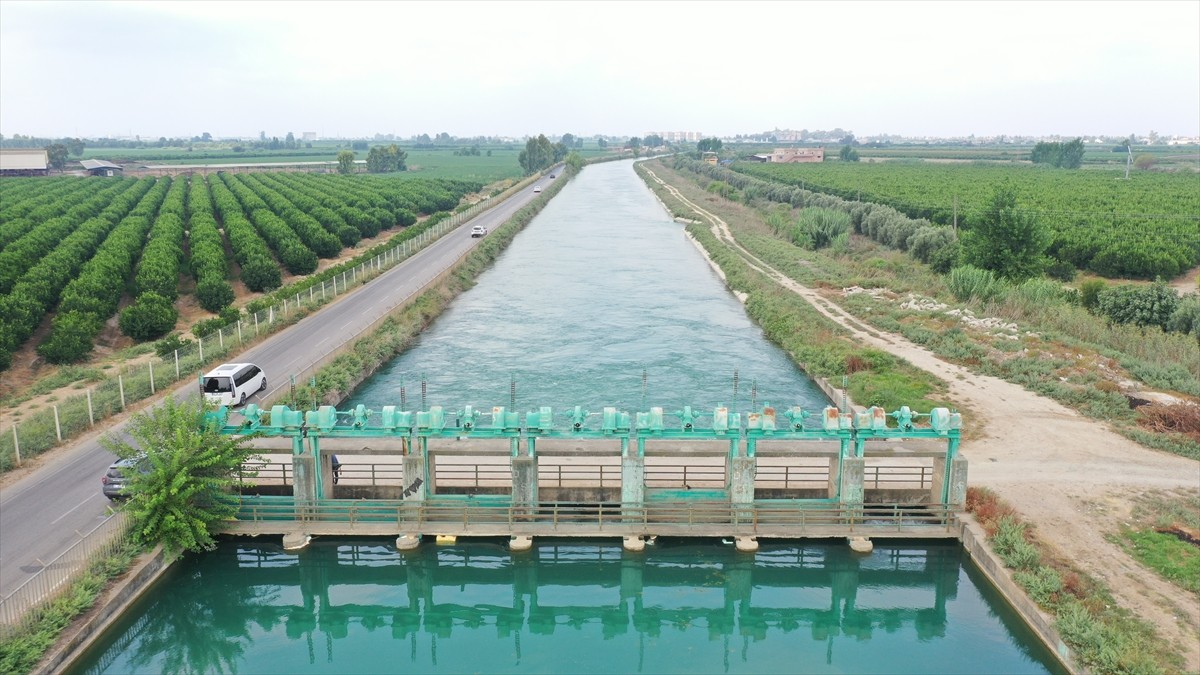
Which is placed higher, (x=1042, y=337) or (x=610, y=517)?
(x=1042, y=337)

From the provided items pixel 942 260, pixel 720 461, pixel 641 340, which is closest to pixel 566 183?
pixel 942 260

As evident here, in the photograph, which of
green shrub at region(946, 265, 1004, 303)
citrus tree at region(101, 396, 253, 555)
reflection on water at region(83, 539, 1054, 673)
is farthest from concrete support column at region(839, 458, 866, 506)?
green shrub at region(946, 265, 1004, 303)

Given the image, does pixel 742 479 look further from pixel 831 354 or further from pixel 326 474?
pixel 831 354

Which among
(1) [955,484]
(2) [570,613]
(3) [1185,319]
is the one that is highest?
(3) [1185,319]

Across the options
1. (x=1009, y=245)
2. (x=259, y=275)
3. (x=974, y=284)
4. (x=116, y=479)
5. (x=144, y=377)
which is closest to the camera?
(x=116, y=479)

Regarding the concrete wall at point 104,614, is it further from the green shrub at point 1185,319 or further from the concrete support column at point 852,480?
the green shrub at point 1185,319

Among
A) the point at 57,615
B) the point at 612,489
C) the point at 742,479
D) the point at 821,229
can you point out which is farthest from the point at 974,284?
the point at 57,615
